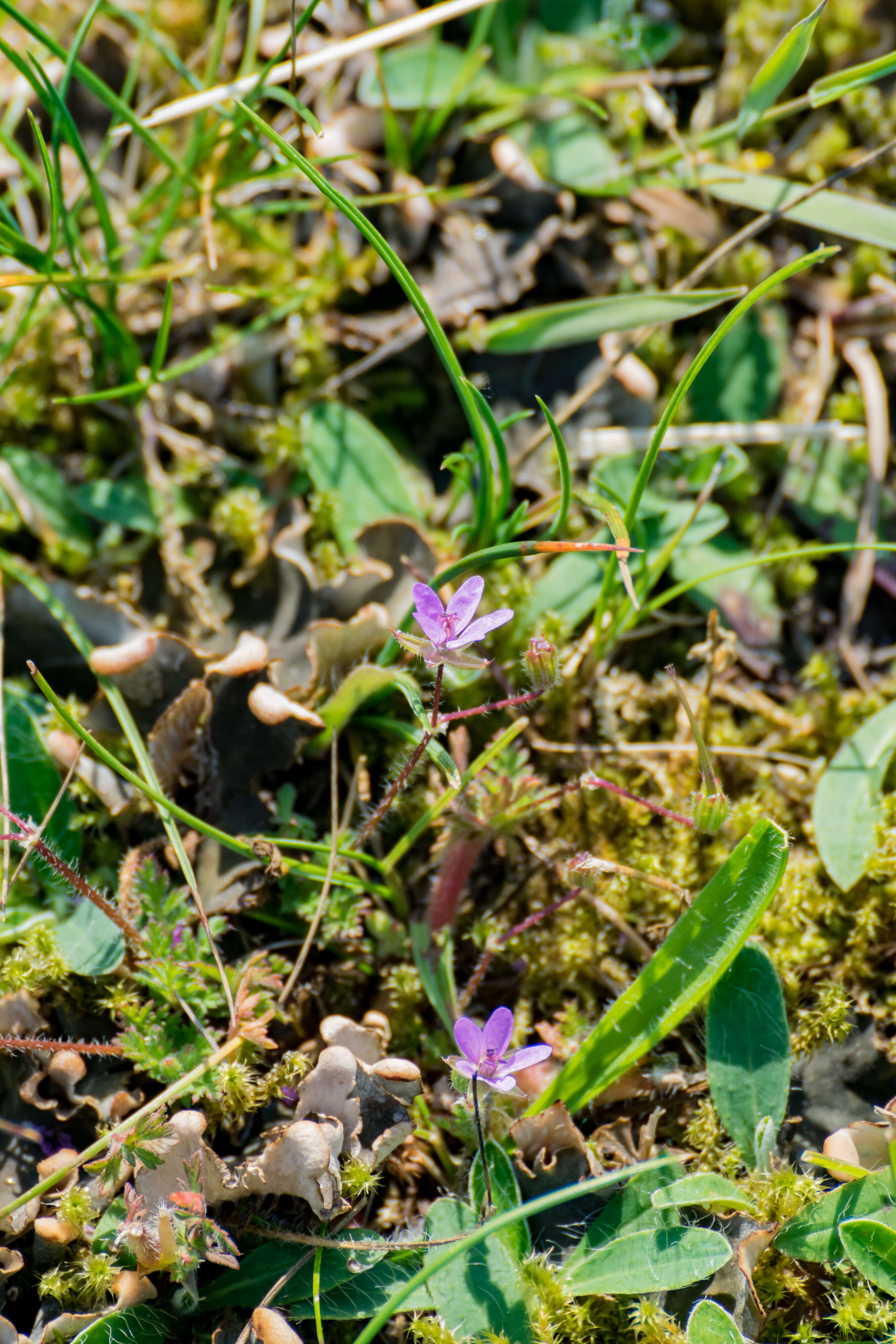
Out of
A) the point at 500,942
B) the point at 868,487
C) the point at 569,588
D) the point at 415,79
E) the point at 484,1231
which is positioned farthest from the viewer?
the point at 415,79

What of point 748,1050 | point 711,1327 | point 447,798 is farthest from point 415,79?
point 711,1327

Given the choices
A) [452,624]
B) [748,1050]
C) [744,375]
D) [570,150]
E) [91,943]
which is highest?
[570,150]

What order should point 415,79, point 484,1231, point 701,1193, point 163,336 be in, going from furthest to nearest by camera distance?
point 415,79
point 163,336
point 701,1193
point 484,1231

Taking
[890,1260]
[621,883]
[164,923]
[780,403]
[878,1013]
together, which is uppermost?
[780,403]

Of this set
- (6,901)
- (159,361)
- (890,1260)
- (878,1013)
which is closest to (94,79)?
(159,361)

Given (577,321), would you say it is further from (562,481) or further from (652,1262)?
(652,1262)

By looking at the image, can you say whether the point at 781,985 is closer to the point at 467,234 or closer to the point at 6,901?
the point at 6,901
